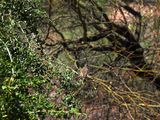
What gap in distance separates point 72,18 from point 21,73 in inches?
182

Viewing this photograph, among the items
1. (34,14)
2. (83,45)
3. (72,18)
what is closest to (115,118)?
(83,45)

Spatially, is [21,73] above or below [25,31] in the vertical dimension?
below

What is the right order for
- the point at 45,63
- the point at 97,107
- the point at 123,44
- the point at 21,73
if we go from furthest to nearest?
the point at 123,44
the point at 97,107
the point at 45,63
the point at 21,73

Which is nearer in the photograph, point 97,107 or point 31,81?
point 31,81

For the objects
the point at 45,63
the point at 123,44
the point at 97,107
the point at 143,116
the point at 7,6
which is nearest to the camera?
the point at 45,63

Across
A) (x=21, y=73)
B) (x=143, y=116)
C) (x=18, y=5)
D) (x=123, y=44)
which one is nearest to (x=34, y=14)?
(x=18, y=5)

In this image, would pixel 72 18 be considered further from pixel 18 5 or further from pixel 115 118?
pixel 18 5

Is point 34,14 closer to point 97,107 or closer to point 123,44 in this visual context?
point 97,107

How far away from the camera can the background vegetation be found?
301 cm

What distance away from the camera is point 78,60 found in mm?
6195

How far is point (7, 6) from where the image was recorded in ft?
11.8

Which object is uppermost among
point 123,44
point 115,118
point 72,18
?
point 72,18

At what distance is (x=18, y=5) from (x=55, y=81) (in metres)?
0.68

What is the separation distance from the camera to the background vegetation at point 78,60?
3014 millimetres
